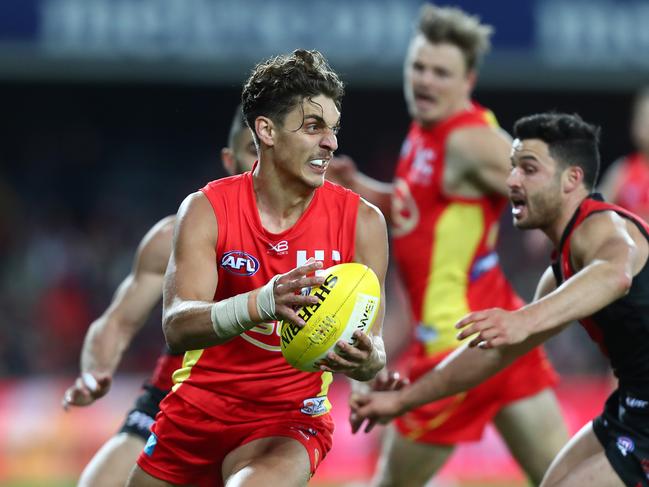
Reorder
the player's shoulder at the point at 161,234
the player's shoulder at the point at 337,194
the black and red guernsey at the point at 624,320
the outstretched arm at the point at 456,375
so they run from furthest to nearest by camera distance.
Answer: the player's shoulder at the point at 161,234, the outstretched arm at the point at 456,375, the black and red guernsey at the point at 624,320, the player's shoulder at the point at 337,194

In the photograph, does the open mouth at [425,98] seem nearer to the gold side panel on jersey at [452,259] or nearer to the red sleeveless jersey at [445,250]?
the red sleeveless jersey at [445,250]

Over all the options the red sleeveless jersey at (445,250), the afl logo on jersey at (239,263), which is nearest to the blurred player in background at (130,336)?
the afl logo on jersey at (239,263)

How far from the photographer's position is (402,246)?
278 inches

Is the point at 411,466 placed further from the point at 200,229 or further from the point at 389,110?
the point at 389,110

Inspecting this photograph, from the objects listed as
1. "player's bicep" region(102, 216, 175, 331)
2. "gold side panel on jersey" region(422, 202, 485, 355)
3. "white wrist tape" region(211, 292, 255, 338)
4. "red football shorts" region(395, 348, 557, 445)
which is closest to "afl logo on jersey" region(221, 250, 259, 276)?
"white wrist tape" region(211, 292, 255, 338)

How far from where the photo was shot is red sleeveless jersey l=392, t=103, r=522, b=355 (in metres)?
Result: 6.89

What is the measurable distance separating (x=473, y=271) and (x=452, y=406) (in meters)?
0.81

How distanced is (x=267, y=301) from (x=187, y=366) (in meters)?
0.95

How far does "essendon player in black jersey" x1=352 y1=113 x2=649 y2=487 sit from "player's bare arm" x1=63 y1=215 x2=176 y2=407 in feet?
4.20

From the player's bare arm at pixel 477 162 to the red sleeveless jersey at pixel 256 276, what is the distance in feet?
6.45

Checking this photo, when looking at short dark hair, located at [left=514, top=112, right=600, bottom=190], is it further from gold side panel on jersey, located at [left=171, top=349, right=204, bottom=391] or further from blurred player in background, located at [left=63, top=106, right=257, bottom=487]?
gold side panel on jersey, located at [left=171, top=349, right=204, bottom=391]

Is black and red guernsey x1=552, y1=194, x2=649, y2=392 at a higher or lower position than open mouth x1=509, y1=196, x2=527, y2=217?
lower

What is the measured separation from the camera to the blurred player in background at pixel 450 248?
21.8 ft

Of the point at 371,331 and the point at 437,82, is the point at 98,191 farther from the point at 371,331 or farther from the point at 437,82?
the point at 371,331
